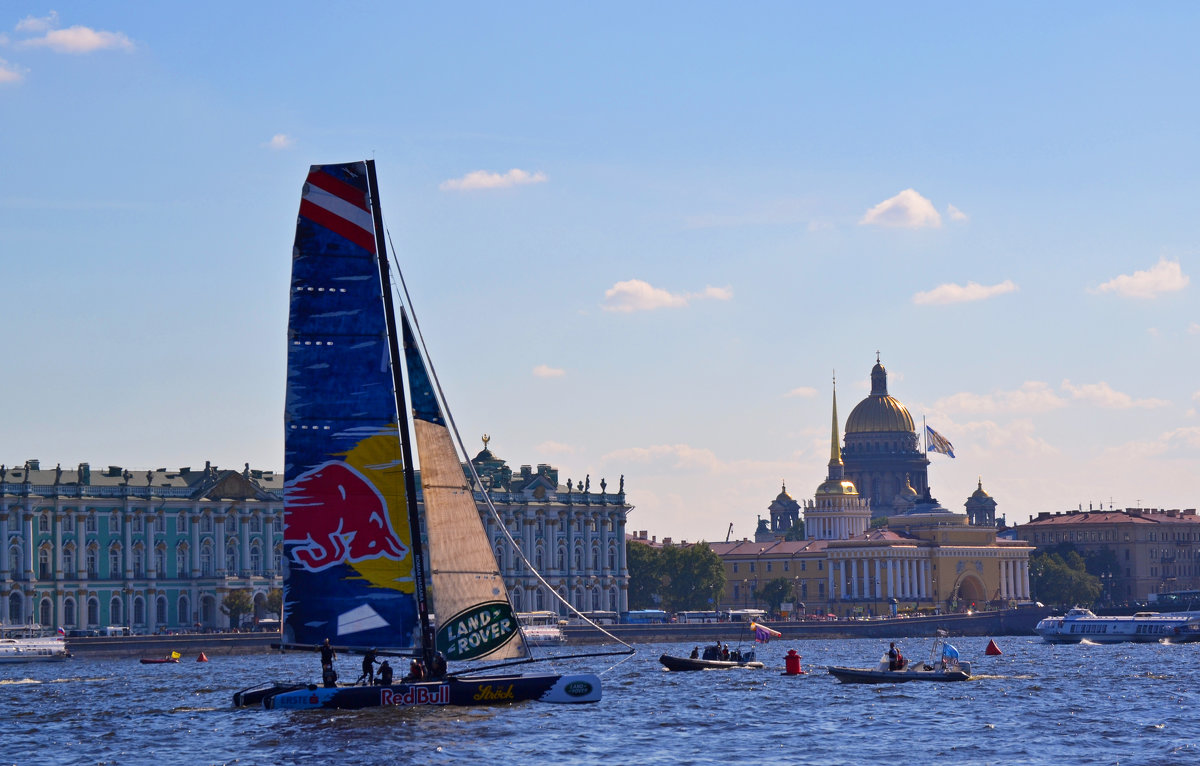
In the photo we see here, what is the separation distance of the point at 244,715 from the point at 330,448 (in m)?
10.7

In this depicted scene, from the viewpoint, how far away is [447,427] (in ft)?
152

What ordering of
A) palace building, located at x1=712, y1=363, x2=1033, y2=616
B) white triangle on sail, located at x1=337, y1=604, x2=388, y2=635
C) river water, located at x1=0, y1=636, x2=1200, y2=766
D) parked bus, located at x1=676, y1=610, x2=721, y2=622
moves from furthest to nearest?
palace building, located at x1=712, y1=363, x2=1033, y2=616, parked bus, located at x1=676, y1=610, x2=721, y2=622, white triangle on sail, located at x1=337, y1=604, x2=388, y2=635, river water, located at x1=0, y1=636, x2=1200, y2=766

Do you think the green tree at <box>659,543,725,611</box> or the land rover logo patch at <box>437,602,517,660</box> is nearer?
the land rover logo patch at <box>437,602,517,660</box>

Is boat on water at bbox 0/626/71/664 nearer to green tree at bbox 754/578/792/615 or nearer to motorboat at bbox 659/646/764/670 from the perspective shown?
motorboat at bbox 659/646/764/670

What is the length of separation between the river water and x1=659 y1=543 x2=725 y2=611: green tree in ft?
320

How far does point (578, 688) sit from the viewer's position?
4734cm

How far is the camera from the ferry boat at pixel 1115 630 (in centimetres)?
13475

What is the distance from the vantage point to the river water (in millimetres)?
42719

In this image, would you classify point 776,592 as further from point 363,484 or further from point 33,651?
point 363,484

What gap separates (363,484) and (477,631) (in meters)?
4.36

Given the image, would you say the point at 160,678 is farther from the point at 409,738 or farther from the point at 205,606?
the point at 205,606

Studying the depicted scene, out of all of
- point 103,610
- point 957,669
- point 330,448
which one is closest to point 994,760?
point 330,448

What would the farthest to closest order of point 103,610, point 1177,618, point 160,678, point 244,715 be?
point 1177,618 < point 103,610 < point 160,678 < point 244,715

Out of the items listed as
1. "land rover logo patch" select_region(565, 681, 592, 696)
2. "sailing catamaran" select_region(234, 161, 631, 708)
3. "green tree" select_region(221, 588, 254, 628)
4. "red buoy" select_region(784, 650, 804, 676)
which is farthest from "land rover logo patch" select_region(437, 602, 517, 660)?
"green tree" select_region(221, 588, 254, 628)
